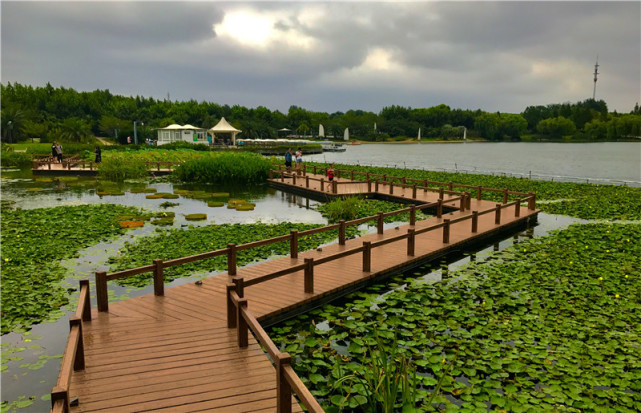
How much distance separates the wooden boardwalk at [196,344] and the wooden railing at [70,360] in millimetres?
14

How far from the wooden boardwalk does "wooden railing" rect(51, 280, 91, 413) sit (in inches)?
0.6

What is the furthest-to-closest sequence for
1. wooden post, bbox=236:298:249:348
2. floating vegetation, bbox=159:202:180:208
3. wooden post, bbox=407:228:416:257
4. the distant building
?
the distant building, floating vegetation, bbox=159:202:180:208, wooden post, bbox=407:228:416:257, wooden post, bbox=236:298:249:348

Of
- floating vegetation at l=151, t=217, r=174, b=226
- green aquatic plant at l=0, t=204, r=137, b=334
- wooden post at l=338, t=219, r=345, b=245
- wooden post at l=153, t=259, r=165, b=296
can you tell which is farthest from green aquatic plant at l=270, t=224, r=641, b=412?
floating vegetation at l=151, t=217, r=174, b=226

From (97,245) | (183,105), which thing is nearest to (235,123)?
(183,105)

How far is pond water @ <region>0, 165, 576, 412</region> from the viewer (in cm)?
655

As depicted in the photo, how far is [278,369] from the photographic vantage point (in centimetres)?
460

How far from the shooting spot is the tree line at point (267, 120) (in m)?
73.2

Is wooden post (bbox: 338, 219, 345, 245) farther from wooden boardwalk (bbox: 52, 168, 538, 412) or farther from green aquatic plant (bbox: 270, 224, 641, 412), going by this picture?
green aquatic plant (bbox: 270, 224, 641, 412)

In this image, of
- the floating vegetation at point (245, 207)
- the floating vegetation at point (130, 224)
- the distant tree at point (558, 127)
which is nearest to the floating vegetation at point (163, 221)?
the floating vegetation at point (130, 224)

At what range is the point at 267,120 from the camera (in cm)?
12300

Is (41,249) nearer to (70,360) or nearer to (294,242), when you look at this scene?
(294,242)

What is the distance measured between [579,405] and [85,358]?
6.70 meters

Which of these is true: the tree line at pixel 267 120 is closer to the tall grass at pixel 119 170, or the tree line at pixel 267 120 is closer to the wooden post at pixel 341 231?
the tall grass at pixel 119 170

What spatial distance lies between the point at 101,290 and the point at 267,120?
119 m
